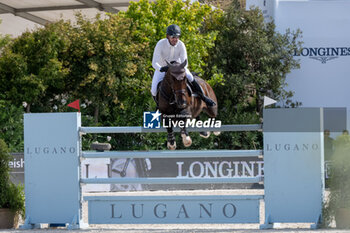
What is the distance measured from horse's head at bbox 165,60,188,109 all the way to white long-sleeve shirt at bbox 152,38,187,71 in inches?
18.8

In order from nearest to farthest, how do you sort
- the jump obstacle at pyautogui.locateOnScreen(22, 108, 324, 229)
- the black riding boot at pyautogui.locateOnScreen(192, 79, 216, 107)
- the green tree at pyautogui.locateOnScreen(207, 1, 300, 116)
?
1. the jump obstacle at pyautogui.locateOnScreen(22, 108, 324, 229)
2. the black riding boot at pyautogui.locateOnScreen(192, 79, 216, 107)
3. the green tree at pyautogui.locateOnScreen(207, 1, 300, 116)

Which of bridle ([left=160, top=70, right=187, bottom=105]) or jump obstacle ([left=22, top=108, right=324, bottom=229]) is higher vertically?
bridle ([left=160, top=70, right=187, bottom=105])

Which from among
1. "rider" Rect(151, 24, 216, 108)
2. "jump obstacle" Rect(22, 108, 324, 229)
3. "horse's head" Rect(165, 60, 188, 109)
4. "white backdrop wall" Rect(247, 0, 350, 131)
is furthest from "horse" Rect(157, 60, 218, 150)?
"white backdrop wall" Rect(247, 0, 350, 131)

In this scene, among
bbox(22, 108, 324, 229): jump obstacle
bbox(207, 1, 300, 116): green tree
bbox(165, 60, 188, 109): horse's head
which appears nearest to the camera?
bbox(165, 60, 188, 109): horse's head

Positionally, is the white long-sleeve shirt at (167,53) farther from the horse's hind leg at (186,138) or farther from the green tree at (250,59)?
the green tree at (250,59)

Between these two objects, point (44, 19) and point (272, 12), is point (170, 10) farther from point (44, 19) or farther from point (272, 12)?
point (44, 19)

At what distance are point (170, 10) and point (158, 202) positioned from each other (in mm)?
11077

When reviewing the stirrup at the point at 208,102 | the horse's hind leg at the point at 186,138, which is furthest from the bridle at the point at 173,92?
the stirrup at the point at 208,102

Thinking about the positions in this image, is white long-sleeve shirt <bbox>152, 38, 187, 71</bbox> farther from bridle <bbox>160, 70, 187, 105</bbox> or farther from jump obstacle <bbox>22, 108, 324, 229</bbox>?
jump obstacle <bbox>22, 108, 324, 229</bbox>

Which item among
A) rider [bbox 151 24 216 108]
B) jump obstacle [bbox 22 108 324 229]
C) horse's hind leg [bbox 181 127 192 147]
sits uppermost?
rider [bbox 151 24 216 108]

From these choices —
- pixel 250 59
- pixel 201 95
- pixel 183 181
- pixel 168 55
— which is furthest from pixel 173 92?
pixel 250 59

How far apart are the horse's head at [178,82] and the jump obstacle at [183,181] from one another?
1.98 feet

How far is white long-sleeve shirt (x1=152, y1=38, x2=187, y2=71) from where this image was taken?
748 cm

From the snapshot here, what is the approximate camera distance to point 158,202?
7.36 metres
